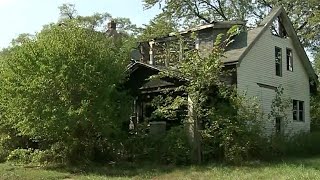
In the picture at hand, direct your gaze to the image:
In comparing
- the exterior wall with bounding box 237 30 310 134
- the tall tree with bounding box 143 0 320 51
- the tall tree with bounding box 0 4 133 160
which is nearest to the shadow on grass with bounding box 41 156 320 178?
the tall tree with bounding box 0 4 133 160

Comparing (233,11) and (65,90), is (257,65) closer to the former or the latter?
(65,90)


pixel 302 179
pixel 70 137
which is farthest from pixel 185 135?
pixel 302 179

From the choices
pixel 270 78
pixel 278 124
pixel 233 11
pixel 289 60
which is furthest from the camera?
pixel 233 11

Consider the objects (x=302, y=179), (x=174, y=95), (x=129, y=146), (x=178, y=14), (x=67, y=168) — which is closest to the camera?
(x=302, y=179)

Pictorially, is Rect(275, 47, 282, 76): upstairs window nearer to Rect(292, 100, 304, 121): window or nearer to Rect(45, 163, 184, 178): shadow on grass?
Rect(292, 100, 304, 121): window

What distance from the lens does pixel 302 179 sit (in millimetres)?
14750

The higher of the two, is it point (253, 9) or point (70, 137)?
point (253, 9)

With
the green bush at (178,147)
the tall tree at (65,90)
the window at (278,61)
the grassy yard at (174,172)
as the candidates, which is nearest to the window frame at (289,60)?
the window at (278,61)

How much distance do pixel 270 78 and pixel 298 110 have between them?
3.79m

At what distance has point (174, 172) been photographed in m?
18.2

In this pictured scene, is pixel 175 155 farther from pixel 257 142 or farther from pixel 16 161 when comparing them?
pixel 16 161

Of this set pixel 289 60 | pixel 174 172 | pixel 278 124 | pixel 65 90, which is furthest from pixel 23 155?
pixel 289 60

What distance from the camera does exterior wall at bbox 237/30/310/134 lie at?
81.7 feet

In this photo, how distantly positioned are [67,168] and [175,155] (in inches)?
169
